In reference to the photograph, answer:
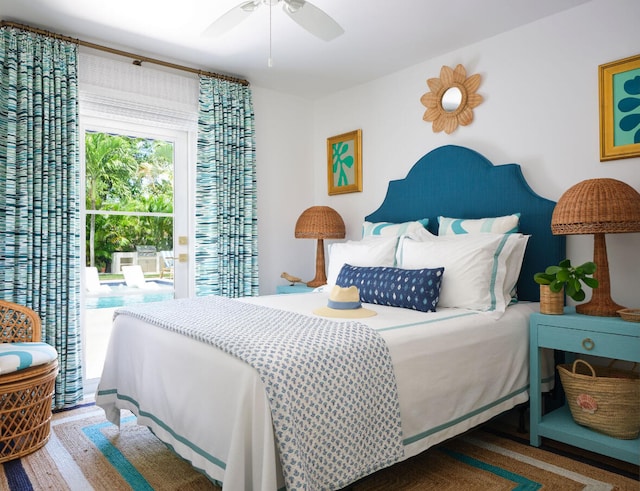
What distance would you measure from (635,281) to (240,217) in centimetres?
280

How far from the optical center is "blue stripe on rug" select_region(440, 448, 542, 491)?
1.96 meters

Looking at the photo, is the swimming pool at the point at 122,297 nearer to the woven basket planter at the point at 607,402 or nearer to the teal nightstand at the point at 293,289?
the teal nightstand at the point at 293,289

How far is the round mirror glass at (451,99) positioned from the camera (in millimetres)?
3336

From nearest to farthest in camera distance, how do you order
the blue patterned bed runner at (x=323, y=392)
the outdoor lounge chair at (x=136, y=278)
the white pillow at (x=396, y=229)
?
the blue patterned bed runner at (x=323, y=392)
the white pillow at (x=396, y=229)
the outdoor lounge chair at (x=136, y=278)

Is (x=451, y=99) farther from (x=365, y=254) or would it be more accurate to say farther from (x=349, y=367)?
(x=349, y=367)

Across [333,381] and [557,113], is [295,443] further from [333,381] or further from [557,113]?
[557,113]

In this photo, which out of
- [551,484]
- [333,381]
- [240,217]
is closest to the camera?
[333,381]

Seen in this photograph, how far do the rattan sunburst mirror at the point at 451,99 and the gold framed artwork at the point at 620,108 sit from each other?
2.61 ft

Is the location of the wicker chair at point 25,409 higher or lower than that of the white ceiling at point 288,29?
lower

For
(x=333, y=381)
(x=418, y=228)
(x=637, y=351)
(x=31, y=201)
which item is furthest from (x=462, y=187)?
(x=31, y=201)

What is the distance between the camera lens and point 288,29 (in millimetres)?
3031

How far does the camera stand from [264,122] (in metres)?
4.23

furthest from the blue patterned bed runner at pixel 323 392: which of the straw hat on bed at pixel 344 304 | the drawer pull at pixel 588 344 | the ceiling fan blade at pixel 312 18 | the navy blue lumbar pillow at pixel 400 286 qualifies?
the ceiling fan blade at pixel 312 18

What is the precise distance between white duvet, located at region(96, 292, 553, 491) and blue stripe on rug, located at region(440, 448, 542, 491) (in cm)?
21
